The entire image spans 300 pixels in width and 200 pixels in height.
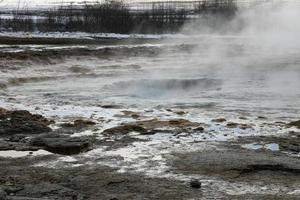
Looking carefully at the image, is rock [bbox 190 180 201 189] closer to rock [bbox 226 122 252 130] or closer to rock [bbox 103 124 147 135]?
rock [bbox 103 124 147 135]

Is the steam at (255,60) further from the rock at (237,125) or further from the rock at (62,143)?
the rock at (62,143)

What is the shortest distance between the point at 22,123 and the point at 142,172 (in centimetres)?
394

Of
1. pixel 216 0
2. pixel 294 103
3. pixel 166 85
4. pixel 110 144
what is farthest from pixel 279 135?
pixel 216 0

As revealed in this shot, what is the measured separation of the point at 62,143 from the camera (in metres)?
8.65

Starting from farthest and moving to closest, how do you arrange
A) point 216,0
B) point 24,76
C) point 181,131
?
1. point 216,0
2. point 24,76
3. point 181,131

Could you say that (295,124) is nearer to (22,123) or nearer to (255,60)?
(22,123)

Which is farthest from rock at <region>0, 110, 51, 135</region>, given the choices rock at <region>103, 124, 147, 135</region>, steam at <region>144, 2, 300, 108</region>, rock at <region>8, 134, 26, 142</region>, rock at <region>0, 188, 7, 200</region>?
steam at <region>144, 2, 300, 108</region>

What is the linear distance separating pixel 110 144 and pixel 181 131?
4.91ft

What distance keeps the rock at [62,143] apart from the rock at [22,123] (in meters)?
0.63

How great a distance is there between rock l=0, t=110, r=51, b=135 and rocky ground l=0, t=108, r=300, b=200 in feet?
0.07

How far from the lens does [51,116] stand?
11.4 m

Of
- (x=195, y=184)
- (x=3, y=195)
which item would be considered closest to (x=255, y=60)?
(x=195, y=184)

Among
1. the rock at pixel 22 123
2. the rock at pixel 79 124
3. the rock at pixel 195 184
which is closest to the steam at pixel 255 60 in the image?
the rock at pixel 79 124

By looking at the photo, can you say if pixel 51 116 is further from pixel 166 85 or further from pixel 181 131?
pixel 166 85
